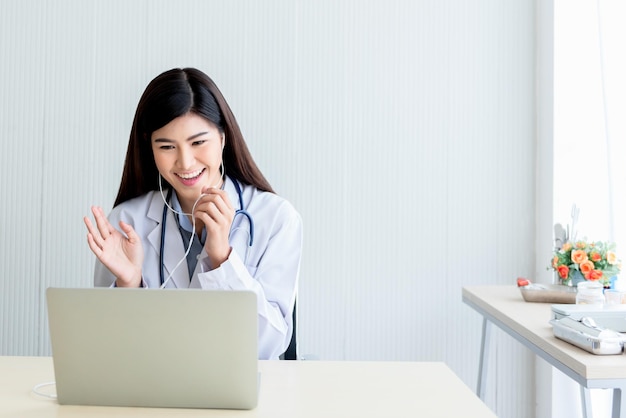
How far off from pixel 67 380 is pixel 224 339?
266 millimetres

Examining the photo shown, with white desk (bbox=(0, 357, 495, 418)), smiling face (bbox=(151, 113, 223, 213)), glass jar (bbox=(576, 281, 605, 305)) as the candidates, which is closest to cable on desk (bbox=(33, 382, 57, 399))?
white desk (bbox=(0, 357, 495, 418))

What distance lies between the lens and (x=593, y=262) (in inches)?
71.9

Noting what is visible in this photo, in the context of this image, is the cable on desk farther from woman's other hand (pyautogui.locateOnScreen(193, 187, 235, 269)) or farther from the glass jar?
the glass jar

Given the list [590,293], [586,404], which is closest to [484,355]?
[586,404]

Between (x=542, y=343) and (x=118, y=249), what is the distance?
1.00 metres

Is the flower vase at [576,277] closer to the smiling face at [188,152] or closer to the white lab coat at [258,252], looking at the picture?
the white lab coat at [258,252]

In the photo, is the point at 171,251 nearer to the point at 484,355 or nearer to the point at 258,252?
the point at 258,252

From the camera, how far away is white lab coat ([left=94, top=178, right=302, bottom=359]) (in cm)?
168

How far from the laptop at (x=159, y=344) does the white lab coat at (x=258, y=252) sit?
22.3 inches

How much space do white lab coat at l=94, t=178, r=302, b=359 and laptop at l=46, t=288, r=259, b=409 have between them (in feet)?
1.86

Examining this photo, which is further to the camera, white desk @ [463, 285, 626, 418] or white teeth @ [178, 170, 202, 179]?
white teeth @ [178, 170, 202, 179]

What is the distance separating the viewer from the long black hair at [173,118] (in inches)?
67.9

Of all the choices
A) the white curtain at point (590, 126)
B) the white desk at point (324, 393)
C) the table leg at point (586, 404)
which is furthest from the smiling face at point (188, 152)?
the table leg at point (586, 404)

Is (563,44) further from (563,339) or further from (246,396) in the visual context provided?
(246,396)
